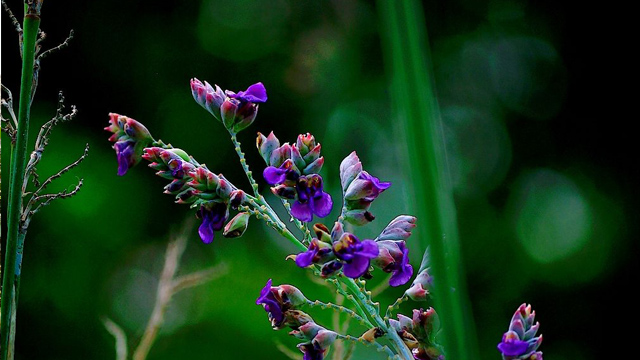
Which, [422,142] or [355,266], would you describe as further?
[355,266]

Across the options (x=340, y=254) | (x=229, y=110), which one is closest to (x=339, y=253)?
(x=340, y=254)

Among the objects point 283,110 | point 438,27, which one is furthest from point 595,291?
point 283,110

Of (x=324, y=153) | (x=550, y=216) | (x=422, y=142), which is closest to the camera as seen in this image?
(x=422, y=142)

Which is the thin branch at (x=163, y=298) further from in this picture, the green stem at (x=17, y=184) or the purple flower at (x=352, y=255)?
the purple flower at (x=352, y=255)

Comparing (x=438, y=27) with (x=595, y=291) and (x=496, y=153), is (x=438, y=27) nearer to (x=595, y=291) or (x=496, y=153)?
(x=496, y=153)

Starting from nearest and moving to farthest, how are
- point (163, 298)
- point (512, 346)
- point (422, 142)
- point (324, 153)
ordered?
point (422, 142) < point (512, 346) < point (163, 298) < point (324, 153)

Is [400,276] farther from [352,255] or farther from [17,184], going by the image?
[17,184]
